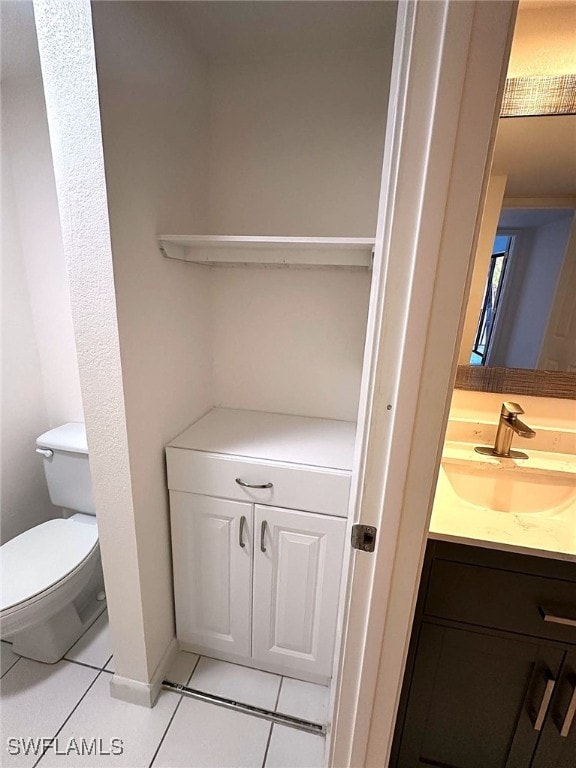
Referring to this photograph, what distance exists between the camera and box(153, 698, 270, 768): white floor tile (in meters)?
1.13

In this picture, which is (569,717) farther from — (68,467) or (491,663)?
(68,467)

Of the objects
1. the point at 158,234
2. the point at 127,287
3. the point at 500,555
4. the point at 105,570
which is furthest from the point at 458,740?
the point at 158,234

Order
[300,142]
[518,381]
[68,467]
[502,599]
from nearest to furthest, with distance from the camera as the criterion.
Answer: [502,599], [518,381], [300,142], [68,467]

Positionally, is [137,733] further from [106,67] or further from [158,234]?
[106,67]

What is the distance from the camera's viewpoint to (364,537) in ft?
2.30

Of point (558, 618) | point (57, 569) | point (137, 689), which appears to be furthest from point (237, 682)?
point (558, 618)

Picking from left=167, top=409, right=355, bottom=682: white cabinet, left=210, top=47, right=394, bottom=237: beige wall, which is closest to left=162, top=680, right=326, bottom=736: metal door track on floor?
left=167, top=409, right=355, bottom=682: white cabinet

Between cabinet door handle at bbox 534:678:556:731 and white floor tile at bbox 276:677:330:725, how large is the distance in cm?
70

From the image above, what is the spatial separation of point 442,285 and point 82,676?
179 centimetres

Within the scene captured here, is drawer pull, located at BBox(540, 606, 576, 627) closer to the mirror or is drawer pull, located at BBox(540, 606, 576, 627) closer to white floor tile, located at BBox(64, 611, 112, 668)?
the mirror

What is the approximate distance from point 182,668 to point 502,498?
1.32m

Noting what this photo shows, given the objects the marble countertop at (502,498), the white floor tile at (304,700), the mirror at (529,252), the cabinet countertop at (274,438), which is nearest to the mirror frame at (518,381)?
the mirror at (529,252)

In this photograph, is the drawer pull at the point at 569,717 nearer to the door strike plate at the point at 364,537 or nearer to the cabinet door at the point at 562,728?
the cabinet door at the point at 562,728

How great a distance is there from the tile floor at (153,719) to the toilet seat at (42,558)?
0.42m
